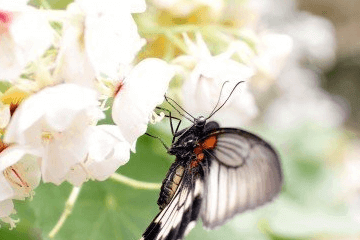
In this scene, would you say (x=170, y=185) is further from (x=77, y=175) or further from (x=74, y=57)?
(x=74, y=57)

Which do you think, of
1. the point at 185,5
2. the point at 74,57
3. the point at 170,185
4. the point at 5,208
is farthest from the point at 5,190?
the point at 185,5

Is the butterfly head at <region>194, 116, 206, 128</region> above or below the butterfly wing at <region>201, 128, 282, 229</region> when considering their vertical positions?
above

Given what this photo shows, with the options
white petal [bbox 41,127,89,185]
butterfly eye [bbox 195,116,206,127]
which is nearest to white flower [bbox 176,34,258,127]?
butterfly eye [bbox 195,116,206,127]

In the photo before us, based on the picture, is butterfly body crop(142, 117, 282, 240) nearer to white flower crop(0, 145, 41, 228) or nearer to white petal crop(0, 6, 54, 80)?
white flower crop(0, 145, 41, 228)

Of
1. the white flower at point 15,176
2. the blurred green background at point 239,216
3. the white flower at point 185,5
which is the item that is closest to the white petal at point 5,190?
the white flower at point 15,176

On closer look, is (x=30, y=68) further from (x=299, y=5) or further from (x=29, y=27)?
(x=299, y=5)

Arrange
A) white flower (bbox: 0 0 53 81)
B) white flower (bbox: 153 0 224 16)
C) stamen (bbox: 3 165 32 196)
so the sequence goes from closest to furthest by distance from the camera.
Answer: white flower (bbox: 0 0 53 81) < stamen (bbox: 3 165 32 196) < white flower (bbox: 153 0 224 16)
